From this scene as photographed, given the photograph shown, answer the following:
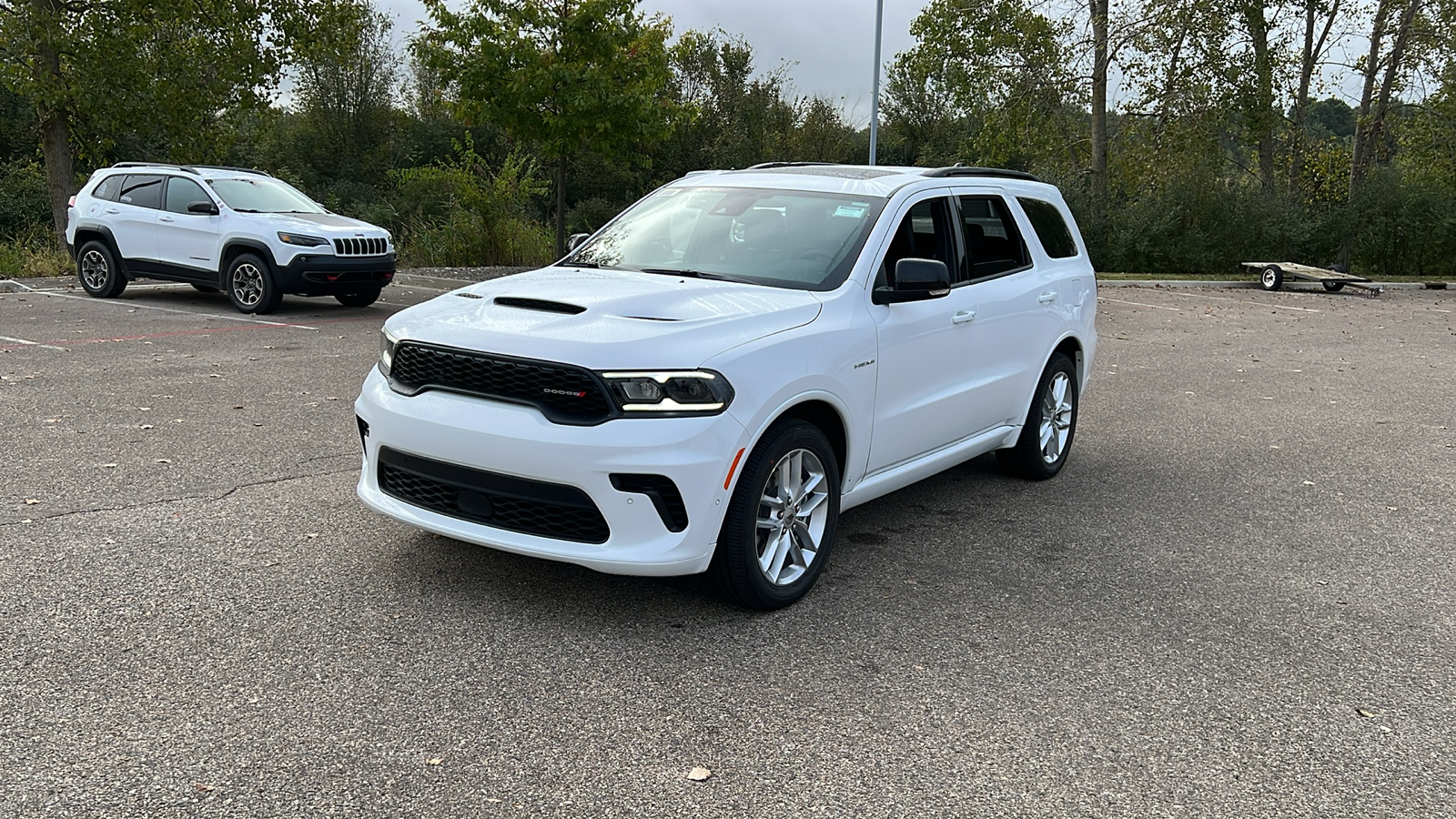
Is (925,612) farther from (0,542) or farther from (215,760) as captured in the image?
(0,542)

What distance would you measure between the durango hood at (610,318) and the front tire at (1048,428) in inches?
91.6

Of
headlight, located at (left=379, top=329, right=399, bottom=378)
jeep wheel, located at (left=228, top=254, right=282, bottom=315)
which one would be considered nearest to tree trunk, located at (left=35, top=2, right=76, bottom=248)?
jeep wheel, located at (left=228, top=254, right=282, bottom=315)

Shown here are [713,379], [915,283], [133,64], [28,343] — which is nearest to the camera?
[713,379]

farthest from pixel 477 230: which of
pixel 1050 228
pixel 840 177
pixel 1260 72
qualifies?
pixel 1260 72

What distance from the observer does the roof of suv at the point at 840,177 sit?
18.6ft

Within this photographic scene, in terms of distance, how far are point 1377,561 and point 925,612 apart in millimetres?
2444

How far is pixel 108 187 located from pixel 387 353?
501 inches

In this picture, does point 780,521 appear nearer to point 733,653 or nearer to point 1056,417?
point 733,653

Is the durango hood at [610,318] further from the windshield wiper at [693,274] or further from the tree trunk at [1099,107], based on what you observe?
the tree trunk at [1099,107]

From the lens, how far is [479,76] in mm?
18953

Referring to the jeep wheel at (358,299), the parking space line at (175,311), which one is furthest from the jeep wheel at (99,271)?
the jeep wheel at (358,299)

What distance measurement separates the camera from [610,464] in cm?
405

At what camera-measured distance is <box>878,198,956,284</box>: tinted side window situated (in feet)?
17.6

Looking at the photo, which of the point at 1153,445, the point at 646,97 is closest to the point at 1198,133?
the point at 646,97
